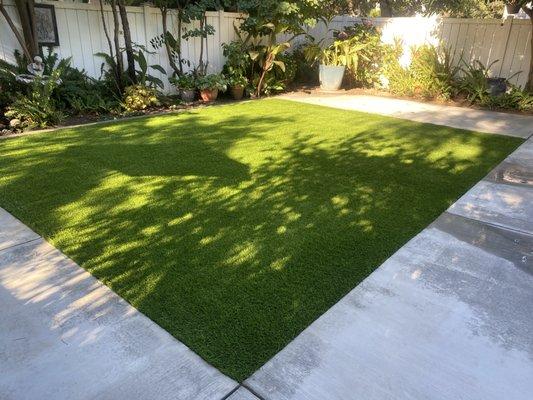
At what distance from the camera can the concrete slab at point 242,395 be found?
1.75 metres

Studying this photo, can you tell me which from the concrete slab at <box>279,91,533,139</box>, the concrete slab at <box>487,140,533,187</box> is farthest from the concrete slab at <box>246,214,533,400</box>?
the concrete slab at <box>279,91,533,139</box>

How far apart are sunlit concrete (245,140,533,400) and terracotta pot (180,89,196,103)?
20.4 feet

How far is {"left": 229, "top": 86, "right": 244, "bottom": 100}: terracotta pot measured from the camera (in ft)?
28.5

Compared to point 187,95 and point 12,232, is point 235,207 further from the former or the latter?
point 187,95

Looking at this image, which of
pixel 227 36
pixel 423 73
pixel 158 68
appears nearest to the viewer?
pixel 158 68

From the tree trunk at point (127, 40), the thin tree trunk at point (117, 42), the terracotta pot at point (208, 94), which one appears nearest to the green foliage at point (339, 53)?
the terracotta pot at point (208, 94)

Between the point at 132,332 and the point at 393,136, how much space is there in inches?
197

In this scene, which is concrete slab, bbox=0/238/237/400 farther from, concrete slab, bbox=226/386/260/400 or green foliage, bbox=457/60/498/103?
green foliage, bbox=457/60/498/103

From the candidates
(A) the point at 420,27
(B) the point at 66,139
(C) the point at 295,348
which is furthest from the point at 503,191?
(A) the point at 420,27

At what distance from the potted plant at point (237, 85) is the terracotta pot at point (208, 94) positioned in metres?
0.42

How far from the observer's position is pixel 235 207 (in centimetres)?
354

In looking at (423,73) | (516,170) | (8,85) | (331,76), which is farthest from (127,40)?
(516,170)

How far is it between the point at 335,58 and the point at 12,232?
28.1ft

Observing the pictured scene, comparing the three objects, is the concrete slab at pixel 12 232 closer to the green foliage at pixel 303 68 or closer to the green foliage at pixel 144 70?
the green foliage at pixel 144 70
